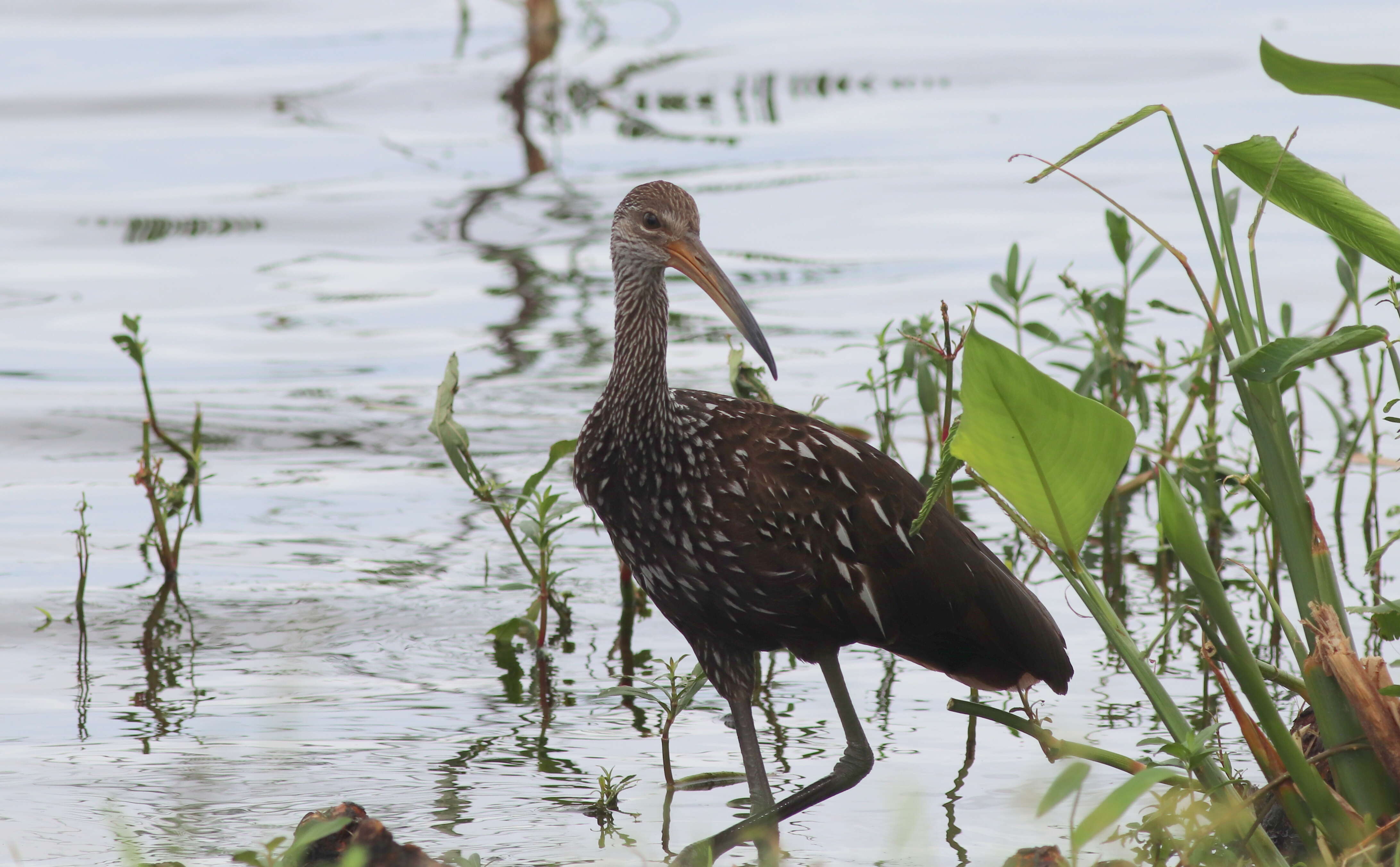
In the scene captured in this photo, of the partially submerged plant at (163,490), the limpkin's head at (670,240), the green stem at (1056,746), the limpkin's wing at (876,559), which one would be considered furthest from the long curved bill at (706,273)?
the partially submerged plant at (163,490)

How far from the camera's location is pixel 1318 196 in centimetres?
333

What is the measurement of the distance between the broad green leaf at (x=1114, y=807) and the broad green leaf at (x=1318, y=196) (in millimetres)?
1205

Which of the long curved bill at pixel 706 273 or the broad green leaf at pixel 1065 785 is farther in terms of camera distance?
the long curved bill at pixel 706 273

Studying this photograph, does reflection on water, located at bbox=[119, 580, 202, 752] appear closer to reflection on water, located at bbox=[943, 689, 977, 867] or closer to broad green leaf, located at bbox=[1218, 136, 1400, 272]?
reflection on water, located at bbox=[943, 689, 977, 867]

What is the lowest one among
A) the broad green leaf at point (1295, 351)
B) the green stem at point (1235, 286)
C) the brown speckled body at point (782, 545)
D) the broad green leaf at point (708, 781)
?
the broad green leaf at point (708, 781)

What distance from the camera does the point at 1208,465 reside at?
16.8 feet

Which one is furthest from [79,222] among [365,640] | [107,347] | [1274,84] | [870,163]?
[1274,84]

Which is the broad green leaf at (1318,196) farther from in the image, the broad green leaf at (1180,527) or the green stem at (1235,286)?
the broad green leaf at (1180,527)

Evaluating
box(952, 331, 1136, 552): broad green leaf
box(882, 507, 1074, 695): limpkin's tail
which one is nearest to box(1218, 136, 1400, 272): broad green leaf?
box(952, 331, 1136, 552): broad green leaf

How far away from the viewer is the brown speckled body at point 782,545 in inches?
148

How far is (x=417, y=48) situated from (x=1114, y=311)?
9998 mm

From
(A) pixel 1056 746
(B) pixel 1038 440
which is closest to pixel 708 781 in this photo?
(A) pixel 1056 746

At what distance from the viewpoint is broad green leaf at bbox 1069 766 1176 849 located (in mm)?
2523

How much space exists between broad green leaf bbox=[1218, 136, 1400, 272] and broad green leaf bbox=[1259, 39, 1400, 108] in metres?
0.14
